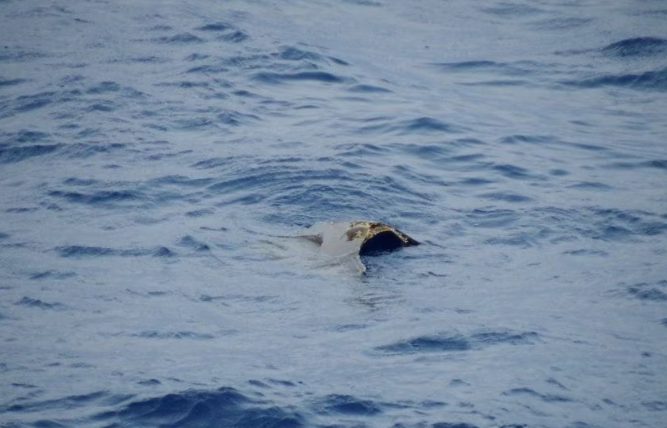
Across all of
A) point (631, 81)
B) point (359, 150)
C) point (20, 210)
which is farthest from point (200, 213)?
point (631, 81)

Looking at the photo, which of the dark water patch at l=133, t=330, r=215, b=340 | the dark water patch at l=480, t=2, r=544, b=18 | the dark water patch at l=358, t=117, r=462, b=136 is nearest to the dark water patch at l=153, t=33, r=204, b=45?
the dark water patch at l=358, t=117, r=462, b=136

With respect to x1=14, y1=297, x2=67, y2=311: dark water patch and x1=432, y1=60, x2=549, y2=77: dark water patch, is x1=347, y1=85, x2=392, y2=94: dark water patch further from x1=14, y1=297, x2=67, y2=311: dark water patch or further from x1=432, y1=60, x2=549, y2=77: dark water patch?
x1=14, y1=297, x2=67, y2=311: dark water patch

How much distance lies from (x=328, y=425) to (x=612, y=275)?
12.9 ft

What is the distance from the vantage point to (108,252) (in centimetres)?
1013

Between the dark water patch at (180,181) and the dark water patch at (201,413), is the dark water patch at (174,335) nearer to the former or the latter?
the dark water patch at (201,413)

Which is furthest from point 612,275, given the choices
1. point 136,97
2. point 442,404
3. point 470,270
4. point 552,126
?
point 136,97

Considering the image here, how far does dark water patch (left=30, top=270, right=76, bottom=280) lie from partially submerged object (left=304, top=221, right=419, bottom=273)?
229cm

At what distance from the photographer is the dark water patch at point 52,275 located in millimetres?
9547

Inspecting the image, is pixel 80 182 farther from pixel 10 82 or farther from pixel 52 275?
pixel 10 82

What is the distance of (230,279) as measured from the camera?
30.9 ft

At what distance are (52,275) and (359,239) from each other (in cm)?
284

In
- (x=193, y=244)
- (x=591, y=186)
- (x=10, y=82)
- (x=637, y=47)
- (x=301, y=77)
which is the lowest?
(x=193, y=244)

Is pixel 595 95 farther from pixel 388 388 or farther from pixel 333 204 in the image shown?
pixel 388 388

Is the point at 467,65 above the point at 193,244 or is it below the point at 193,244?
above
